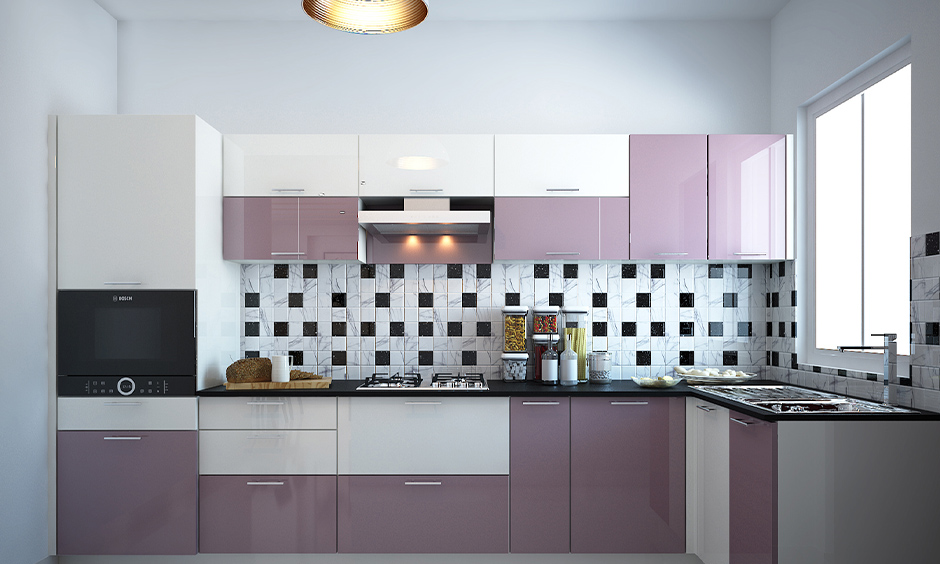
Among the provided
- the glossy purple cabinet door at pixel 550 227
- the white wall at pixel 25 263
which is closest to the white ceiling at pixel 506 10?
the white wall at pixel 25 263

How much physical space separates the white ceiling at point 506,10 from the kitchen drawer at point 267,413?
2.23 meters

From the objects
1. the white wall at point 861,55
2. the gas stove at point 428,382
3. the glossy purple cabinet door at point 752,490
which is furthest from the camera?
the gas stove at point 428,382

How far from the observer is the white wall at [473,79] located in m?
3.62

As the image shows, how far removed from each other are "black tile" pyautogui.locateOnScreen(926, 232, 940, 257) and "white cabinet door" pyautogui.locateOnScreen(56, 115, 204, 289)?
126 inches

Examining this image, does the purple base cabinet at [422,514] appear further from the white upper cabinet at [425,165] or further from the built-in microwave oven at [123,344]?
the white upper cabinet at [425,165]

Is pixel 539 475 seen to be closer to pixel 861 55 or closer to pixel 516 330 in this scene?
pixel 516 330

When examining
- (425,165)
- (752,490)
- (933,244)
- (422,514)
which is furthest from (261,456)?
(933,244)

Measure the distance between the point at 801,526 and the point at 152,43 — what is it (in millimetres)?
4179

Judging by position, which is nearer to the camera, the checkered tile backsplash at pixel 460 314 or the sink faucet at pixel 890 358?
the sink faucet at pixel 890 358

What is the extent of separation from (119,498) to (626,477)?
8.10 ft

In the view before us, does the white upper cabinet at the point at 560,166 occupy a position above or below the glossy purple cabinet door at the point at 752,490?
above

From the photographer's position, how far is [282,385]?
3092 mm

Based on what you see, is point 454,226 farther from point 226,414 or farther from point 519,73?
point 226,414

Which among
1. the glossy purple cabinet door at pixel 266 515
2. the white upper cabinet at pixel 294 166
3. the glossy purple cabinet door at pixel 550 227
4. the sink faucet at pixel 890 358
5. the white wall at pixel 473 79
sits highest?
the white wall at pixel 473 79
